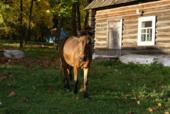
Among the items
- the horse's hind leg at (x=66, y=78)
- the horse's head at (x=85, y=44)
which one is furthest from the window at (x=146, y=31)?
the horse's head at (x=85, y=44)

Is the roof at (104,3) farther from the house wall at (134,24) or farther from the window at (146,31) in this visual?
the window at (146,31)

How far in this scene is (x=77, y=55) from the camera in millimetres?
11633

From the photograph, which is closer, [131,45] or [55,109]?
[55,109]

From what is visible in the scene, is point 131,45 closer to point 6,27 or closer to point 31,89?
point 31,89

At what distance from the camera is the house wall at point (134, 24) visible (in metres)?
21.2

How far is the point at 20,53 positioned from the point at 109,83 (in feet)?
50.6

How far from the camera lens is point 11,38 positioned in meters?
63.5

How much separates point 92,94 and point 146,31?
1117cm

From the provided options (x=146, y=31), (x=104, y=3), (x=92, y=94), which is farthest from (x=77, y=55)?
(x=104, y=3)

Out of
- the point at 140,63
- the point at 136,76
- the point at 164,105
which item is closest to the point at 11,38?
the point at 140,63

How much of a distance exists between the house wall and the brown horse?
866 cm

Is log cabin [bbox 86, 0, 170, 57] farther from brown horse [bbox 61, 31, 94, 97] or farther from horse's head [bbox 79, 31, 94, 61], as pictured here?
horse's head [bbox 79, 31, 94, 61]

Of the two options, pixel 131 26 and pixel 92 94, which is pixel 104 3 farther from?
pixel 92 94

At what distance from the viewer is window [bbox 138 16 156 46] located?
22034 mm
